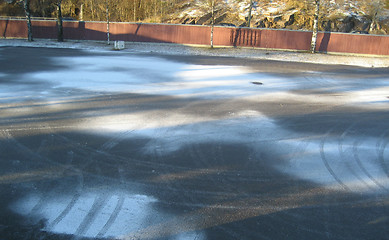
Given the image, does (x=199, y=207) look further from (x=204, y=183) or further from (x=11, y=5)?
(x=11, y=5)

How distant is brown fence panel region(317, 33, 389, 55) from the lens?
32.9 metres

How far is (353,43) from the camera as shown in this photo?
1309 inches

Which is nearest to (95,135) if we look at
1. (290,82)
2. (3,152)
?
(3,152)

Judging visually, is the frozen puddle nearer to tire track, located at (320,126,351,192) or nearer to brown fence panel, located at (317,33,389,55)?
tire track, located at (320,126,351,192)

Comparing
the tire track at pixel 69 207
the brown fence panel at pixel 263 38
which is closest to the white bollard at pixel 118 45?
the brown fence panel at pixel 263 38

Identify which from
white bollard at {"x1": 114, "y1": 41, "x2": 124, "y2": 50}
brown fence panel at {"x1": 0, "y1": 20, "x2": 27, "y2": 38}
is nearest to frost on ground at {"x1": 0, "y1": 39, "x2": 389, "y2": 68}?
white bollard at {"x1": 114, "y1": 41, "x2": 124, "y2": 50}

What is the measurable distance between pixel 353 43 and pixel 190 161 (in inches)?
1200

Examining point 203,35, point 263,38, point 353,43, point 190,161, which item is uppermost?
point 203,35

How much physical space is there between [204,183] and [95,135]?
4267 millimetres

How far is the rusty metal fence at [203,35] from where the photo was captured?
33.2m

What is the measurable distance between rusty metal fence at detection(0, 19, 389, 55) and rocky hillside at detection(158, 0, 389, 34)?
5062 millimetres

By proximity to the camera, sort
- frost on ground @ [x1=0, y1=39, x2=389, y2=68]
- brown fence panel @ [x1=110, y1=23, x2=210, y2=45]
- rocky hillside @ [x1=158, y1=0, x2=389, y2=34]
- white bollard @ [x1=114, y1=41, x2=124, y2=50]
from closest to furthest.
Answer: frost on ground @ [x1=0, y1=39, x2=389, y2=68]
white bollard @ [x1=114, y1=41, x2=124, y2=50]
brown fence panel @ [x1=110, y1=23, x2=210, y2=45]
rocky hillside @ [x1=158, y1=0, x2=389, y2=34]

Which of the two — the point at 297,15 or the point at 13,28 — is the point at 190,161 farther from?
the point at 297,15

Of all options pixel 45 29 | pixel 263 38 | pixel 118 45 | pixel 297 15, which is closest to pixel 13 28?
pixel 45 29
